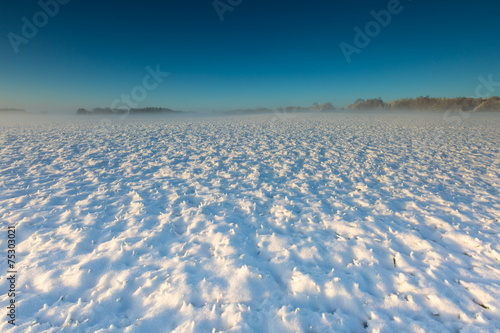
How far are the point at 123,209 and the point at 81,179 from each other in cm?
360

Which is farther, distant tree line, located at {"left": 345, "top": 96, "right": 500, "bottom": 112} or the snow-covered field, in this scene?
distant tree line, located at {"left": 345, "top": 96, "right": 500, "bottom": 112}

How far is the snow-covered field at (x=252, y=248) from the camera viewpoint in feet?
10.5

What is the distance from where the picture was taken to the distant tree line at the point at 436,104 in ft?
181

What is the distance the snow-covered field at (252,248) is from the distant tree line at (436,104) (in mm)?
69223

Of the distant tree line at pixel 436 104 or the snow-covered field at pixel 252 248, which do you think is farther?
the distant tree line at pixel 436 104

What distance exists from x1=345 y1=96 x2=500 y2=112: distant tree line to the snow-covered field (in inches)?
2725

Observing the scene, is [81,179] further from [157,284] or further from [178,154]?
[157,284]

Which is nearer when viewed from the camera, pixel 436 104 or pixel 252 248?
pixel 252 248

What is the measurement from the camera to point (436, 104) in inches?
2581

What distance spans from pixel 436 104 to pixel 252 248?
278 feet

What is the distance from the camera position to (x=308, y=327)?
9.98ft

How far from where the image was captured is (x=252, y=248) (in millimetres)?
4738

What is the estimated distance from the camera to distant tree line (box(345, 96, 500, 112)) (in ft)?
181

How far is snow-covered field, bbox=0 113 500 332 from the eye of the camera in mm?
3186
